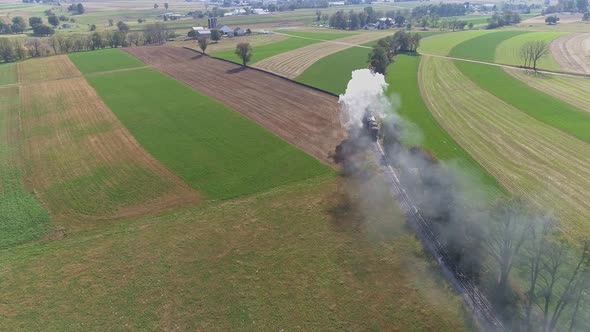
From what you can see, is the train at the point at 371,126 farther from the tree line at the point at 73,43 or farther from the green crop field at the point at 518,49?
the tree line at the point at 73,43

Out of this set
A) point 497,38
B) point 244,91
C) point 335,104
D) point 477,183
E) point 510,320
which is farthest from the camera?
point 497,38

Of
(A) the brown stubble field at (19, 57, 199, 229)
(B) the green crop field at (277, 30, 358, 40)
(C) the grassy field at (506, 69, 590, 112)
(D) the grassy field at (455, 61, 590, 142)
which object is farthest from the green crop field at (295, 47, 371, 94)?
(A) the brown stubble field at (19, 57, 199, 229)

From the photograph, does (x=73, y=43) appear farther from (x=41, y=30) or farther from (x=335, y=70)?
(x=335, y=70)

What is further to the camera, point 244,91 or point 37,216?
point 244,91

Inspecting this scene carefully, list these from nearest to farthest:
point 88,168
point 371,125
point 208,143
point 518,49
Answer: point 88,168, point 371,125, point 208,143, point 518,49

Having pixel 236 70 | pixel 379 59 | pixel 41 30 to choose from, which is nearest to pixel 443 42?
pixel 379 59

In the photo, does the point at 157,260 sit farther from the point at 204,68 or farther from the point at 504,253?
the point at 204,68

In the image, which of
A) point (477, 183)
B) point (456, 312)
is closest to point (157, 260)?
point (456, 312)
